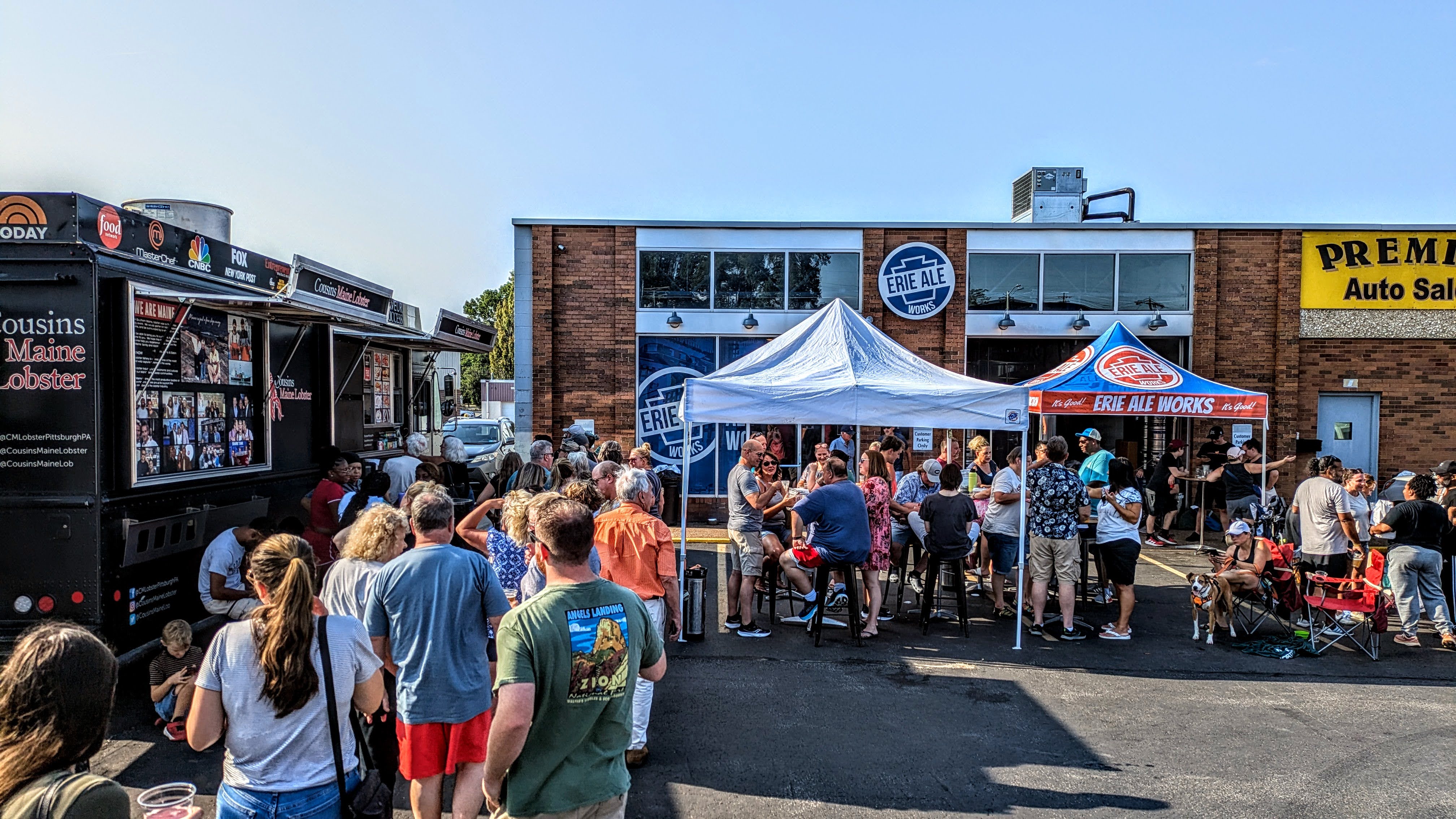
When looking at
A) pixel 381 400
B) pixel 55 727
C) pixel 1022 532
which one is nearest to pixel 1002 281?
pixel 1022 532

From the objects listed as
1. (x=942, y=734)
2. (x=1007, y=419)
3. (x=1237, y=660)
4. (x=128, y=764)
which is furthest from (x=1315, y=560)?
(x=128, y=764)

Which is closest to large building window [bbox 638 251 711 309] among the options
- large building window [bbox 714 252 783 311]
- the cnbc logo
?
large building window [bbox 714 252 783 311]

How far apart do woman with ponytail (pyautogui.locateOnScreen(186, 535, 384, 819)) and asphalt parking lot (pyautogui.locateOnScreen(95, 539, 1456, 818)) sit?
2.04m

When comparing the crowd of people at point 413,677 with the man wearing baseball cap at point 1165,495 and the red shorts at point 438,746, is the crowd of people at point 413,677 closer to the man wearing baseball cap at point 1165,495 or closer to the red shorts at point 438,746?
the red shorts at point 438,746

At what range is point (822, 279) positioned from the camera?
15367 millimetres

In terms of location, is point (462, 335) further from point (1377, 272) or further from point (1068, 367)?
point (1377, 272)

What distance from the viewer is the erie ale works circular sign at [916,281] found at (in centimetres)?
1520

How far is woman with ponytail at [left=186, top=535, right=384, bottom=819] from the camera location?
271 cm

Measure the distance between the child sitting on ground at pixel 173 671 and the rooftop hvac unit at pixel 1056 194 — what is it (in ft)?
52.7

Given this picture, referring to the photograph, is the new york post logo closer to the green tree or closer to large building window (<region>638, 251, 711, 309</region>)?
large building window (<region>638, 251, 711, 309</region>)

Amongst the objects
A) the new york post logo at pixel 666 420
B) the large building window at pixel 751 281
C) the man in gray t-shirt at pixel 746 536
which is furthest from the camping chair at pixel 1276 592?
the large building window at pixel 751 281

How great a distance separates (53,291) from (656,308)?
10197mm

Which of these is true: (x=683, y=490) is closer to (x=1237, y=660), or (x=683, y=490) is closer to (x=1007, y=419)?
(x=1007, y=419)

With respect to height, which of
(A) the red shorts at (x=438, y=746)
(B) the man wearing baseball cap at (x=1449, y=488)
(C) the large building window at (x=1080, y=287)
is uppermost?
(C) the large building window at (x=1080, y=287)
